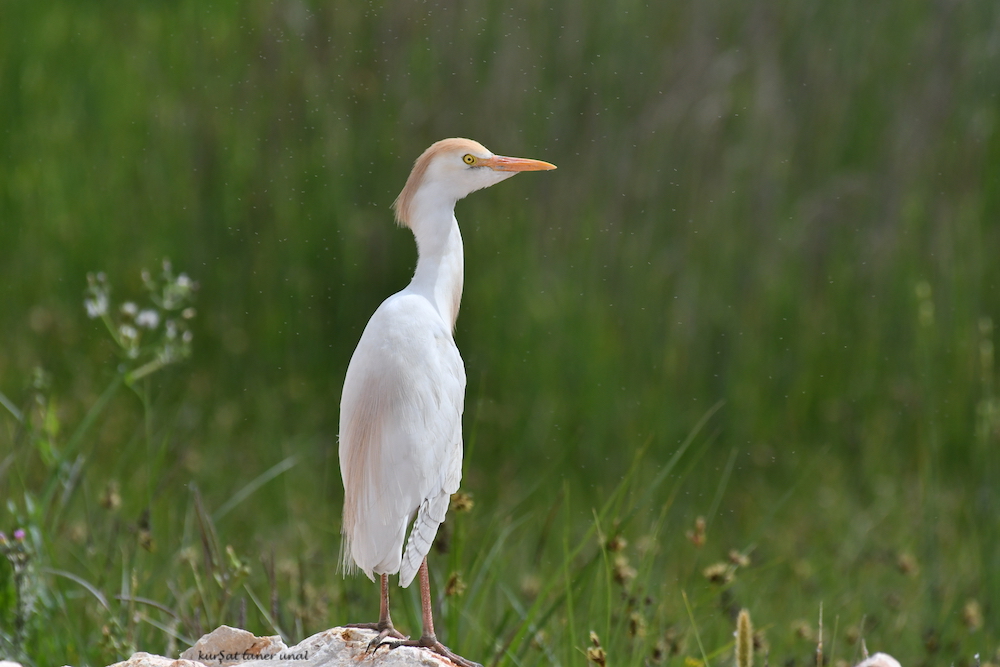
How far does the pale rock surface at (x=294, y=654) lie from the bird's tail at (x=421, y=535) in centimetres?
10

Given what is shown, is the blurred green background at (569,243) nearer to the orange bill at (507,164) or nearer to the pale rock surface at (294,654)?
the pale rock surface at (294,654)

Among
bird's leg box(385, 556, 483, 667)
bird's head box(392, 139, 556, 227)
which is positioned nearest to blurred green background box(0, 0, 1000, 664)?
bird's leg box(385, 556, 483, 667)

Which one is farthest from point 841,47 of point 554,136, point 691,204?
point 554,136

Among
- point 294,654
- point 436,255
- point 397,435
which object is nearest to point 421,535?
point 397,435

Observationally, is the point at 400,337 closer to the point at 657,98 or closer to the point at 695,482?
the point at 695,482

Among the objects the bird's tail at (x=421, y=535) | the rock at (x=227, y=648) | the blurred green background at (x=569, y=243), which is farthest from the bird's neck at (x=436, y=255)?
the blurred green background at (x=569, y=243)

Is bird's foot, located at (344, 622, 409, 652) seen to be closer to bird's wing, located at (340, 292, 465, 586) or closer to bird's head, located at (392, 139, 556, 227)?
bird's wing, located at (340, 292, 465, 586)

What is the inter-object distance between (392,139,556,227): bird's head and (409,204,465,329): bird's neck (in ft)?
0.08

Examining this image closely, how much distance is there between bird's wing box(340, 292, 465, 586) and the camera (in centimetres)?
144

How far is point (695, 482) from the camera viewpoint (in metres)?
3.53

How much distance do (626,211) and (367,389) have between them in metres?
2.68

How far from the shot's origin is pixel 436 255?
61.3 inches

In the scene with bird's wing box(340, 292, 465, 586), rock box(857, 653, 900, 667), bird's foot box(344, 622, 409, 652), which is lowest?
rock box(857, 653, 900, 667)

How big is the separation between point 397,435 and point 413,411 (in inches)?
1.5
